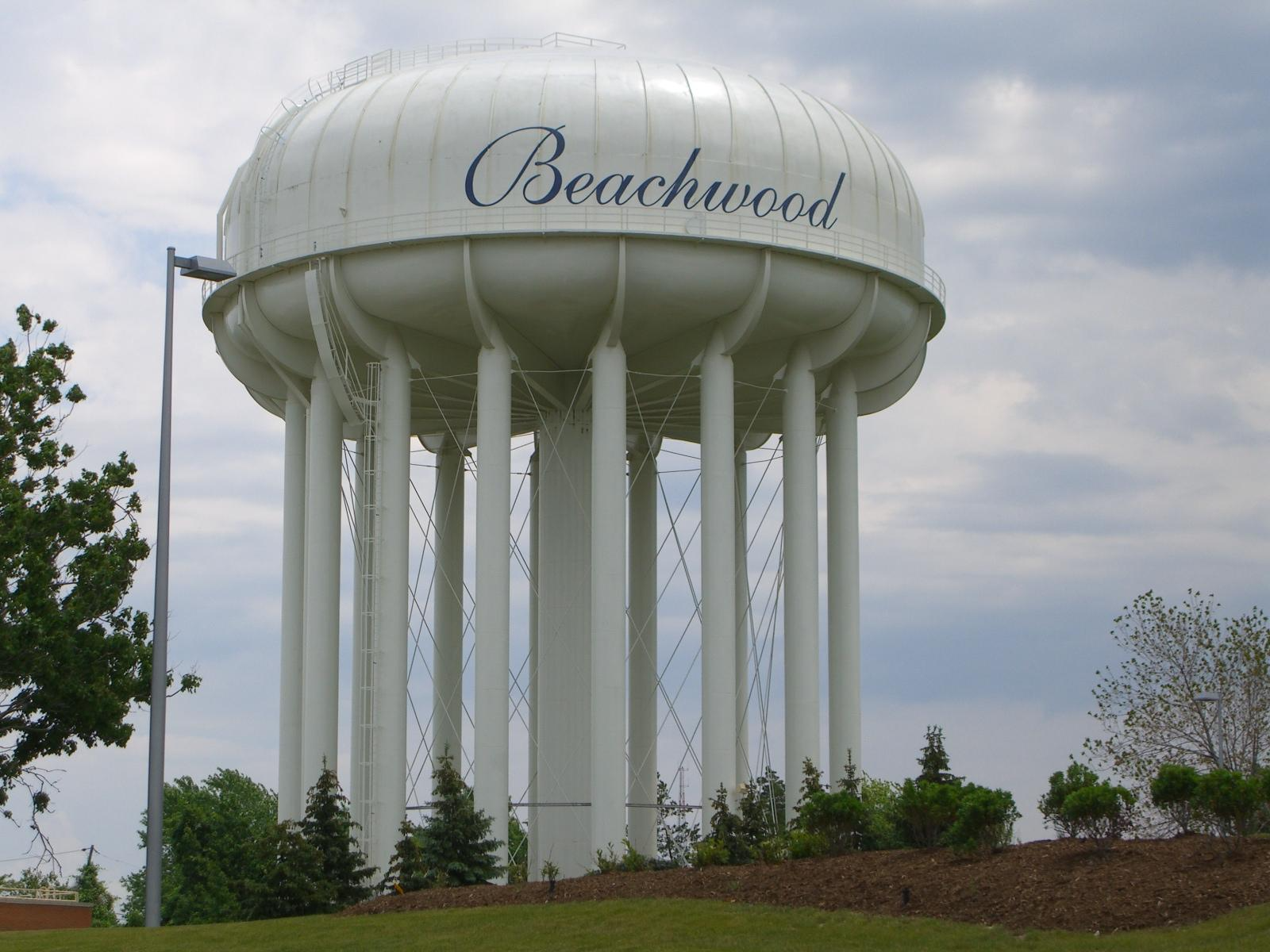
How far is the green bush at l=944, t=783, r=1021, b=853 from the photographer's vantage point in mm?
21422

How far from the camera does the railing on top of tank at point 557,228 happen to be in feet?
97.0

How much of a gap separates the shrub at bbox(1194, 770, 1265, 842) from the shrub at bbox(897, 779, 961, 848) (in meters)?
3.79

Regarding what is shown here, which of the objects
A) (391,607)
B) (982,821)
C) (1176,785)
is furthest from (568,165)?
(1176,785)

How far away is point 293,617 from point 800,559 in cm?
922

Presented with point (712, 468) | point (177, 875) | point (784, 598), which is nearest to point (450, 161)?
point (712, 468)

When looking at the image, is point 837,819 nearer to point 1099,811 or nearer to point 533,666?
point 1099,811

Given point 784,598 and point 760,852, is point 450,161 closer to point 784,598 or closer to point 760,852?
point 784,598

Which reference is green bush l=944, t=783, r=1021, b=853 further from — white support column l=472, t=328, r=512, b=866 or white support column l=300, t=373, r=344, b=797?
white support column l=300, t=373, r=344, b=797

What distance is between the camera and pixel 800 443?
3278 cm

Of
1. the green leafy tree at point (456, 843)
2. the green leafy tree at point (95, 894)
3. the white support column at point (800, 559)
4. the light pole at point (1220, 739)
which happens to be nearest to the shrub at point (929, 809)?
the green leafy tree at point (456, 843)

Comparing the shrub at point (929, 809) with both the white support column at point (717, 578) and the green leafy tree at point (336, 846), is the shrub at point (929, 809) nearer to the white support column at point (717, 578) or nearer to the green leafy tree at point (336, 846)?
the white support column at point (717, 578)

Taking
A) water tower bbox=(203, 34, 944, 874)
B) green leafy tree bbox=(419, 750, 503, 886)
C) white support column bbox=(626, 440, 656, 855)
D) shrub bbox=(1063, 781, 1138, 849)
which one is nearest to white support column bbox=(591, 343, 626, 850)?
water tower bbox=(203, 34, 944, 874)

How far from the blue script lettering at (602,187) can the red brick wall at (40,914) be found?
56.5 ft

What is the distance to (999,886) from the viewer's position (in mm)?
19812
